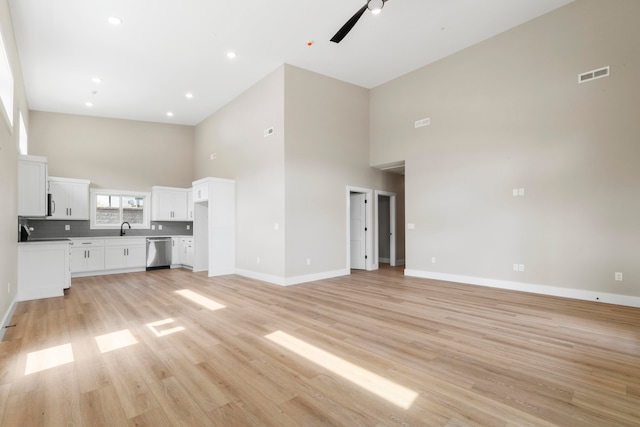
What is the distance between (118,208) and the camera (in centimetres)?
844

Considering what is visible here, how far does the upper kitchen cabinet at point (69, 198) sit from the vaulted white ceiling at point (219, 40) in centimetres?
194

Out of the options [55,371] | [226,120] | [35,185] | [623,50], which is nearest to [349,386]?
[55,371]

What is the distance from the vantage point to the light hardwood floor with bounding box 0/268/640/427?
6.33ft

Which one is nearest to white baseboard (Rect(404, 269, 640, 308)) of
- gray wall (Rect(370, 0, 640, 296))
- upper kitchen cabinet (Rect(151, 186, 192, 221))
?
gray wall (Rect(370, 0, 640, 296))

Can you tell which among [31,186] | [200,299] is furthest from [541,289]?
[31,186]

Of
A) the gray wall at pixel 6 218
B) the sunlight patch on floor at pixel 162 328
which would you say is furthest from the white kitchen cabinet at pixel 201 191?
the sunlight patch on floor at pixel 162 328

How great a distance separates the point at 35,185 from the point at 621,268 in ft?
30.5

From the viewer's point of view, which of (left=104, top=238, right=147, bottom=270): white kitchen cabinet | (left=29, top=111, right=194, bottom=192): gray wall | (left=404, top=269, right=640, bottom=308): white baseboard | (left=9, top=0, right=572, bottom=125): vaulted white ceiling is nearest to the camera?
(left=404, top=269, right=640, bottom=308): white baseboard

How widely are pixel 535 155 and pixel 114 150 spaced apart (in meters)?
9.88

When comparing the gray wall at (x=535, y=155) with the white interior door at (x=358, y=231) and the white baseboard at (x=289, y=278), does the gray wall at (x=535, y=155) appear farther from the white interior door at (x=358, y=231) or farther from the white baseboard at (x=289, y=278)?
the white baseboard at (x=289, y=278)

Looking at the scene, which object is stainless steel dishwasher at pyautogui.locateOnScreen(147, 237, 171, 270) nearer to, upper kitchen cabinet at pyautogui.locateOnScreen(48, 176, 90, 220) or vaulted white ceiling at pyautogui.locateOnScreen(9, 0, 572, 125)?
upper kitchen cabinet at pyautogui.locateOnScreen(48, 176, 90, 220)

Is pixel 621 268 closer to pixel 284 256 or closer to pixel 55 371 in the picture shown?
pixel 284 256

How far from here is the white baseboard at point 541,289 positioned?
14.1ft

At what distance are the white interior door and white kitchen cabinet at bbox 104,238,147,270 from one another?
5.46 metres
